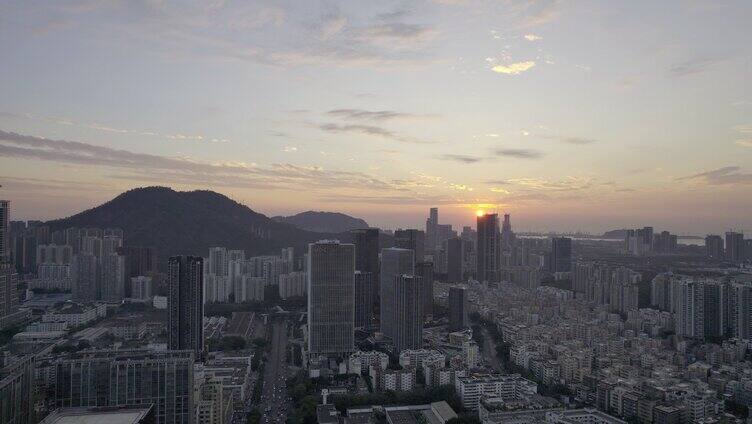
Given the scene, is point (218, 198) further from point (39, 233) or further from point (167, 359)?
point (167, 359)

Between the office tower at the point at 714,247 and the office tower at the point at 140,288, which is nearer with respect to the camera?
the office tower at the point at 140,288

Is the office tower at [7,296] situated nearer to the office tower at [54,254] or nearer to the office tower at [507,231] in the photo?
the office tower at [54,254]

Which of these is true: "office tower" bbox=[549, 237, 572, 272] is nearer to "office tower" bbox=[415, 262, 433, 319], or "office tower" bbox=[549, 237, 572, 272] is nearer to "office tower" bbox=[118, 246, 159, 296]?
"office tower" bbox=[415, 262, 433, 319]

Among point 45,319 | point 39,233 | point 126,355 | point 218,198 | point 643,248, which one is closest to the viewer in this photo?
point 126,355

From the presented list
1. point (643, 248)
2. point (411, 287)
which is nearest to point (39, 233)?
point (411, 287)

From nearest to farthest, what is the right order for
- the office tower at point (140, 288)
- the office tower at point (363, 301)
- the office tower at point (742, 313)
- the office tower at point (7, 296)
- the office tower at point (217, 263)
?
1. the office tower at point (7, 296)
2. the office tower at point (742, 313)
3. the office tower at point (363, 301)
4. the office tower at point (140, 288)
5. the office tower at point (217, 263)

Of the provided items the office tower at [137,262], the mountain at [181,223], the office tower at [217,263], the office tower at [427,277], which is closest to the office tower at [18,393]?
the office tower at [427,277]
